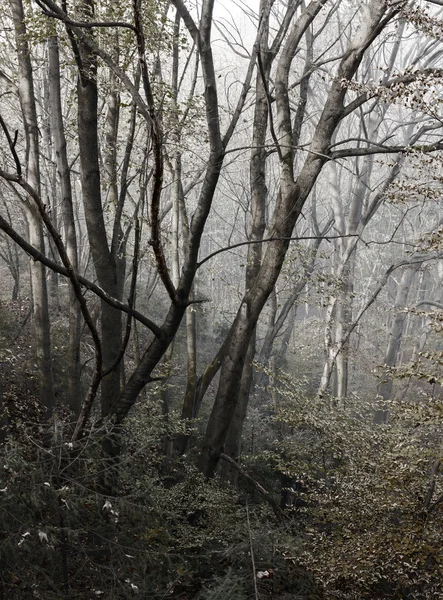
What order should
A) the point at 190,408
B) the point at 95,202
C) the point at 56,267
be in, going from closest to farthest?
the point at 56,267, the point at 95,202, the point at 190,408

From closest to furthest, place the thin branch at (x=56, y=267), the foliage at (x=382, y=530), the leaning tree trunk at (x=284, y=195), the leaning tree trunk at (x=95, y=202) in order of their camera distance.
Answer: the thin branch at (x=56, y=267) → the foliage at (x=382, y=530) → the leaning tree trunk at (x=95, y=202) → the leaning tree trunk at (x=284, y=195)

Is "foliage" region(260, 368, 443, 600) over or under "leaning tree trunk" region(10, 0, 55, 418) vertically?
under

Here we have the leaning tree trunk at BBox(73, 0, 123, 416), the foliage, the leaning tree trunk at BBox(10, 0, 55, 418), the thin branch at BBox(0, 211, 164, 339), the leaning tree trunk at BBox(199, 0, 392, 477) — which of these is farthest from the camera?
the leaning tree trunk at BBox(10, 0, 55, 418)

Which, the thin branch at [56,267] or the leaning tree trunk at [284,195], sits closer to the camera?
the thin branch at [56,267]

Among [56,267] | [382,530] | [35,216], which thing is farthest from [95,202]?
[382,530]

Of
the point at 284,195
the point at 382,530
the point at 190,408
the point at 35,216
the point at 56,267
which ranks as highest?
the point at 284,195

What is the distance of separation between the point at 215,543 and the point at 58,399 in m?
5.35

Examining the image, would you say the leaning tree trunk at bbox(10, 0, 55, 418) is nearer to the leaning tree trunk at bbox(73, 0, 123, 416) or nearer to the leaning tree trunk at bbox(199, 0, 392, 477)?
the leaning tree trunk at bbox(73, 0, 123, 416)

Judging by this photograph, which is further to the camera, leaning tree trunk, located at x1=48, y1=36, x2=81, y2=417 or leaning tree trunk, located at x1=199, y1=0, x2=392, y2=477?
leaning tree trunk, located at x1=48, y1=36, x2=81, y2=417

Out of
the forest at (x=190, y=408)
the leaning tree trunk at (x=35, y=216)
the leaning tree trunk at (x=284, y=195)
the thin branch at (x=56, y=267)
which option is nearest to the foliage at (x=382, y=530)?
the forest at (x=190, y=408)

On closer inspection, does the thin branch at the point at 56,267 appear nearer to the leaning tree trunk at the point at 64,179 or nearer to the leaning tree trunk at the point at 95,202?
the leaning tree trunk at the point at 95,202

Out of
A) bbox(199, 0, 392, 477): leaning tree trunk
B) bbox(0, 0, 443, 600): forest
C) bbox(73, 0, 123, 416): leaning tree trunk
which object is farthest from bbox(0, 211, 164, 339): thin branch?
bbox(199, 0, 392, 477): leaning tree trunk

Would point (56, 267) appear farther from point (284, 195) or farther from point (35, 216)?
point (35, 216)

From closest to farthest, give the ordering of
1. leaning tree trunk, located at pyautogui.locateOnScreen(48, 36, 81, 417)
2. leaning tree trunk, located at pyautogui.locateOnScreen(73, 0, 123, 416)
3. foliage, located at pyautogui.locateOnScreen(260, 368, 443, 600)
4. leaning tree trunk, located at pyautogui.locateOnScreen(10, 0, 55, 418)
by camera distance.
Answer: foliage, located at pyautogui.locateOnScreen(260, 368, 443, 600)
leaning tree trunk, located at pyautogui.locateOnScreen(73, 0, 123, 416)
leaning tree trunk, located at pyautogui.locateOnScreen(10, 0, 55, 418)
leaning tree trunk, located at pyautogui.locateOnScreen(48, 36, 81, 417)
